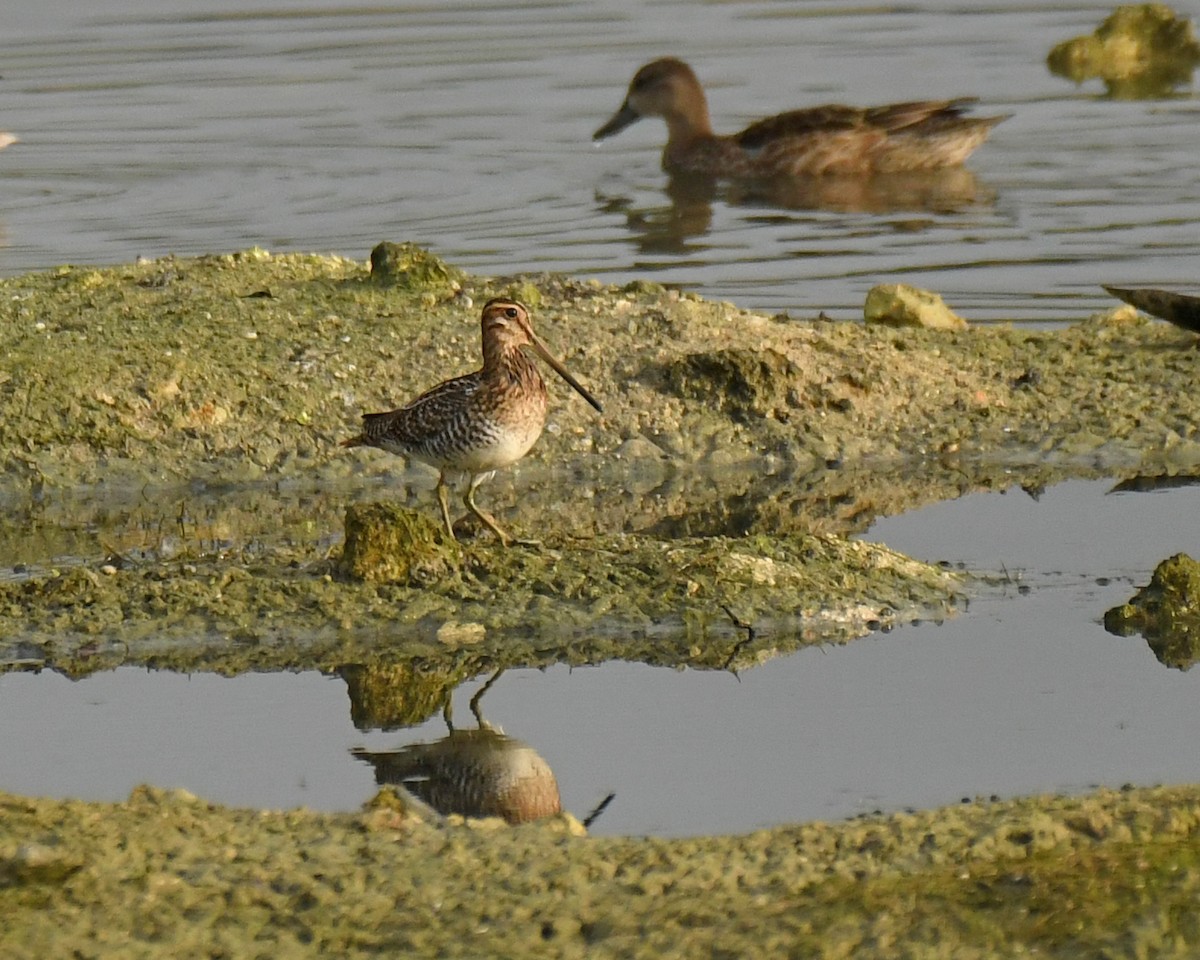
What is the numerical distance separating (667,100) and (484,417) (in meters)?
11.0

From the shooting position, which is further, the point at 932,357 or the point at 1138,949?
the point at 932,357

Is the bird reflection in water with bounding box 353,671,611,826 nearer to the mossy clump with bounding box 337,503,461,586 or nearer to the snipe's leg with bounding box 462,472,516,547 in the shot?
the mossy clump with bounding box 337,503,461,586

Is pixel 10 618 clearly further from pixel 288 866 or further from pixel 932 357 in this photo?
pixel 932 357

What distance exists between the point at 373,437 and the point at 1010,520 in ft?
8.56

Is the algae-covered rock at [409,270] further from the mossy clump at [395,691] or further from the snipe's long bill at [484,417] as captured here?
the mossy clump at [395,691]

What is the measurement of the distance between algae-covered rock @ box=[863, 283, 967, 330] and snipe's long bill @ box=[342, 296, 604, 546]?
3.29 meters

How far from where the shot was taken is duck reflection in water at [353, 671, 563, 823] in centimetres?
654

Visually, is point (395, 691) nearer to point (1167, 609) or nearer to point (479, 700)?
point (479, 700)

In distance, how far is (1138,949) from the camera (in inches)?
205

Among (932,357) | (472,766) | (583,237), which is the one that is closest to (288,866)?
(472,766)

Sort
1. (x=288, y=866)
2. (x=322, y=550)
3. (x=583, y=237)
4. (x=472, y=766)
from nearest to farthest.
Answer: (x=288, y=866) → (x=472, y=766) → (x=322, y=550) → (x=583, y=237)

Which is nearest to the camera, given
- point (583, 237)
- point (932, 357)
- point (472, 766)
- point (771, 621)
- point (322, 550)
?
point (472, 766)

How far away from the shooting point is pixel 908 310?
39.9 feet

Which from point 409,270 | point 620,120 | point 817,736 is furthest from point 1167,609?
point 620,120
